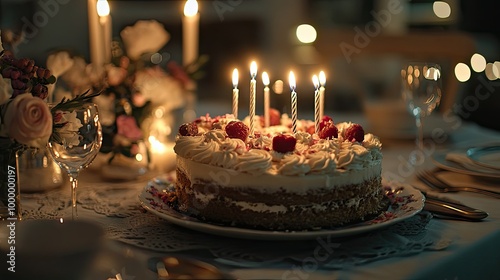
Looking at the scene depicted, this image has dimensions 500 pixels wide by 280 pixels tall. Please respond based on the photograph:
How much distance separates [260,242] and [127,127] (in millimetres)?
674

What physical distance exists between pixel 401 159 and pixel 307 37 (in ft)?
15.0

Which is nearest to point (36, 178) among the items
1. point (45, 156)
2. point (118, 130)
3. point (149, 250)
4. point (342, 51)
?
point (45, 156)

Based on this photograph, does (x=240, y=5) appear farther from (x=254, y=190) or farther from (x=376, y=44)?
(x=254, y=190)

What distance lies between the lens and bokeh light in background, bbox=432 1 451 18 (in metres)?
6.01

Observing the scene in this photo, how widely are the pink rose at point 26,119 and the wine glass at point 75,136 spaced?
3.4 inches

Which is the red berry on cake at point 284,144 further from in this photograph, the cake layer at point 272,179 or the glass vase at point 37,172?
the glass vase at point 37,172

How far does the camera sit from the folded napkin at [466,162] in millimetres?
1619

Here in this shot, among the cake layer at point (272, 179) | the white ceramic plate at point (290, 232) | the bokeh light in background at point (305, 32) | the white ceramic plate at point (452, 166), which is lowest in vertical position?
the white ceramic plate at point (290, 232)

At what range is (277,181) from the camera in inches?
45.8

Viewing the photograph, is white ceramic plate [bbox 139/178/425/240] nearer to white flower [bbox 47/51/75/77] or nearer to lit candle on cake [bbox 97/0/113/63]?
white flower [bbox 47/51/75/77]

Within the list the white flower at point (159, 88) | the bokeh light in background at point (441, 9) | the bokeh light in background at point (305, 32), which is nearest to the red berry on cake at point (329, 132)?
the white flower at point (159, 88)

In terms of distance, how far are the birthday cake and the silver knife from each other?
0.12 meters

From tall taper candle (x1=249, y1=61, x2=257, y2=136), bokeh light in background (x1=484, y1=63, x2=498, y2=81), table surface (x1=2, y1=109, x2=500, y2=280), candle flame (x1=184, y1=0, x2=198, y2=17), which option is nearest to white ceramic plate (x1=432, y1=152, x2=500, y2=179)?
table surface (x1=2, y1=109, x2=500, y2=280)

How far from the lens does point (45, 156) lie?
1489 mm
